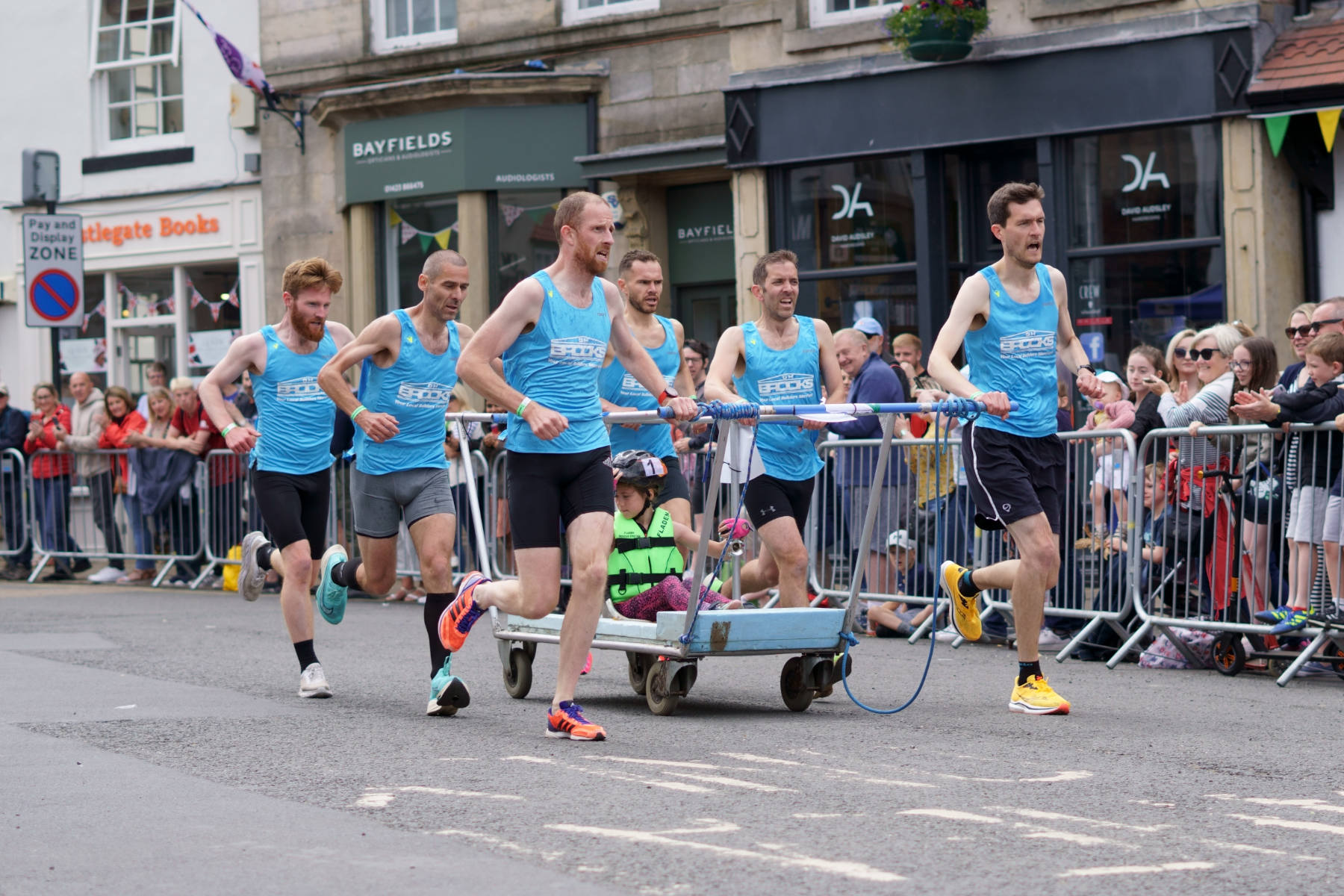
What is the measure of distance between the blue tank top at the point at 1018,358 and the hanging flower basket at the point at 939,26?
→ 810 centimetres

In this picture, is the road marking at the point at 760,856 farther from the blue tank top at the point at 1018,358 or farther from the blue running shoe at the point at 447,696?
→ the blue tank top at the point at 1018,358

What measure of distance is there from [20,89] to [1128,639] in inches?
763

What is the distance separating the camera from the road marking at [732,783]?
6457 millimetres

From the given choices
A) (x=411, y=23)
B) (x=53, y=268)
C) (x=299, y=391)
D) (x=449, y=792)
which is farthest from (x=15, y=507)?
(x=449, y=792)

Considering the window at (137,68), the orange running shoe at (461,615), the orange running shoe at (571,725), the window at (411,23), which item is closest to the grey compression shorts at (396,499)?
the orange running shoe at (461,615)

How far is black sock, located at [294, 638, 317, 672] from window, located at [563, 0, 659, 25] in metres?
11.5

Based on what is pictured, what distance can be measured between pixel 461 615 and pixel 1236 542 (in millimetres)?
4547

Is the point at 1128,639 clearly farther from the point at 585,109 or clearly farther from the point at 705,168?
the point at 585,109

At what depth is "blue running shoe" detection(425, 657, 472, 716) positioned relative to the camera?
839 cm

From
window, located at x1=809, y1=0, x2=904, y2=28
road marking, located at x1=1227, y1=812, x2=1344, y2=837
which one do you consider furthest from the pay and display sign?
road marking, located at x1=1227, y1=812, x2=1344, y2=837

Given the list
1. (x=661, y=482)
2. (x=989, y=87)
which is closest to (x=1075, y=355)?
(x=661, y=482)

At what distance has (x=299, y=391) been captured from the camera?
959 centimetres

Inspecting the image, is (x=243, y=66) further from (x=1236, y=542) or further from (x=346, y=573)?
(x=1236, y=542)

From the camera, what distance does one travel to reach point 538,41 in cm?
2033
